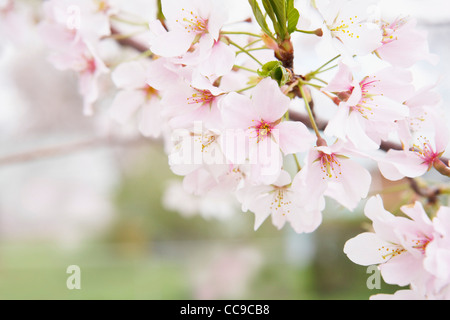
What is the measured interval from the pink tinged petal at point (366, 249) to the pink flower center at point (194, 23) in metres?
0.26

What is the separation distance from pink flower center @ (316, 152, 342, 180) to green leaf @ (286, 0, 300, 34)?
127 mm

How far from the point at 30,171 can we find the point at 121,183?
179 centimetres

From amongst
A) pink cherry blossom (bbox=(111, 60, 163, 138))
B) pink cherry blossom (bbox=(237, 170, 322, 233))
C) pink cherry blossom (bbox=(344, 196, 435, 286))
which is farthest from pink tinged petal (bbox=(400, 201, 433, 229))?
pink cherry blossom (bbox=(111, 60, 163, 138))

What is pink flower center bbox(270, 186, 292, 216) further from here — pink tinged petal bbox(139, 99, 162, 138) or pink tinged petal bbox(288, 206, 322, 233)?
pink tinged petal bbox(139, 99, 162, 138)

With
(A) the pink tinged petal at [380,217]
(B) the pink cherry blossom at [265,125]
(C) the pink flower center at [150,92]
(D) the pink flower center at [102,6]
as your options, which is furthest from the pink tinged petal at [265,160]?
(D) the pink flower center at [102,6]

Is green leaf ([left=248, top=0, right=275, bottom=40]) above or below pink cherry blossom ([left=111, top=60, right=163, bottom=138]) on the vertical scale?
below

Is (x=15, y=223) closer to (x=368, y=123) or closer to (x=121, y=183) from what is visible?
(x=121, y=183)

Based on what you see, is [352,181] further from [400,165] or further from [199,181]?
[199,181]

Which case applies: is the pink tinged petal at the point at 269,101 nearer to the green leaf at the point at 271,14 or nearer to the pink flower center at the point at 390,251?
the green leaf at the point at 271,14

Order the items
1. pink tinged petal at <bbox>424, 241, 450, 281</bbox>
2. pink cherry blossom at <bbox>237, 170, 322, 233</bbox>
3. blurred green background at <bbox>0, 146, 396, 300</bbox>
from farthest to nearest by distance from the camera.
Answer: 1. blurred green background at <bbox>0, 146, 396, 300</bbox>
2. pink cherry blossom at <bbox>237, 170, 322, 233</bbox>
3. pink tinged petal at <bbox>424, 241, 450, 281</bbox>

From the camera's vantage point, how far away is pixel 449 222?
16.4 inches

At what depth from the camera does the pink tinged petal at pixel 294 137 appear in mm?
419

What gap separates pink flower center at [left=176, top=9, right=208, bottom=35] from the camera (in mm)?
463

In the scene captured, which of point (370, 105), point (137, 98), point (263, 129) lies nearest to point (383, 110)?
point (370, 105)
